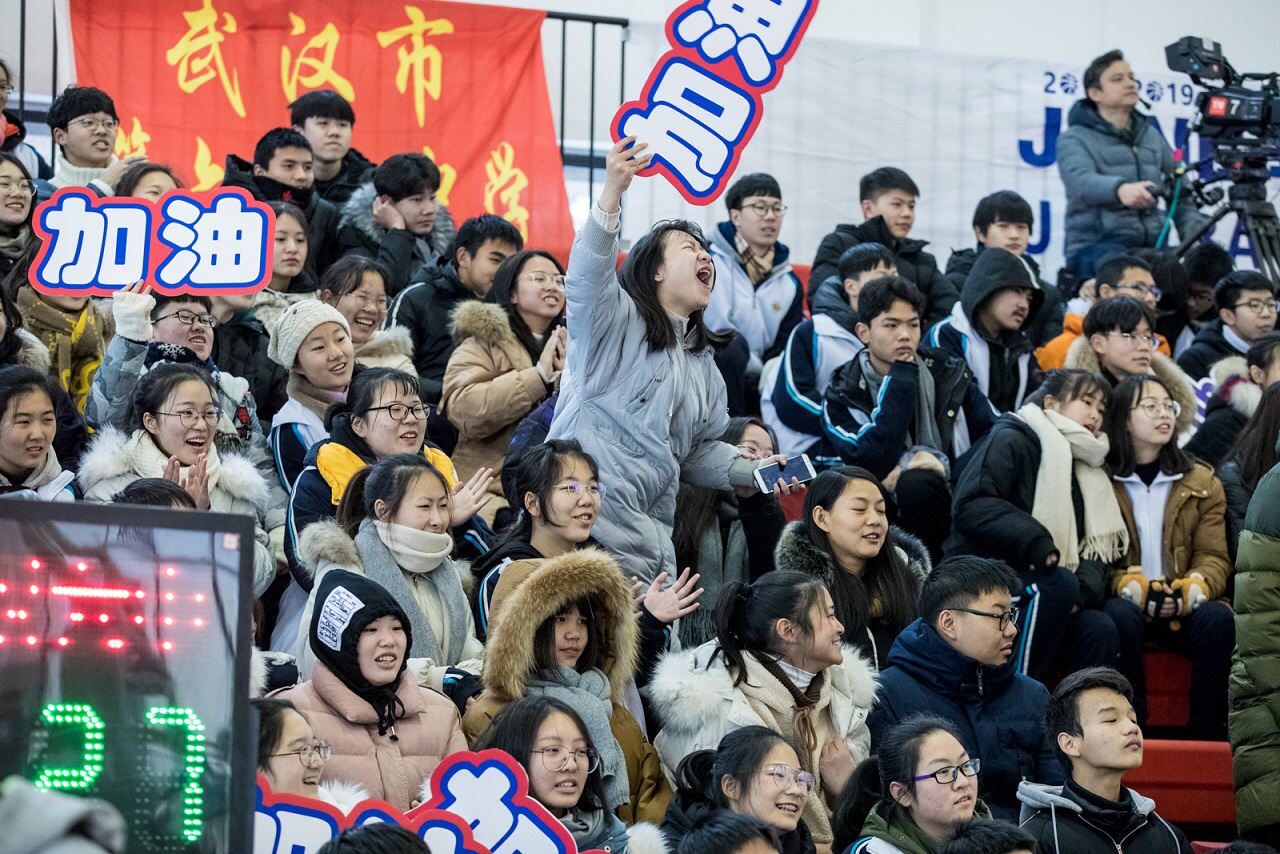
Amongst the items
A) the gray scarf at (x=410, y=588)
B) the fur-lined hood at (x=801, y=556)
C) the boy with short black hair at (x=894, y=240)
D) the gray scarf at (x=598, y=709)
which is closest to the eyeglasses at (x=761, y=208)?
the boy with short black hair at (x=894, y=240)

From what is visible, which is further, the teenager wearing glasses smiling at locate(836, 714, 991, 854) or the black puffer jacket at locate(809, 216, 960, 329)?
the black puffer jacket at locate(809, 216, 960, 329)

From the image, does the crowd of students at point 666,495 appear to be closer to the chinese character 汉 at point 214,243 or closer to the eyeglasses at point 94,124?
the eyeglasses at point 94,124

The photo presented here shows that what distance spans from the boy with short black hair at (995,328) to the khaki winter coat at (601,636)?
294 cm

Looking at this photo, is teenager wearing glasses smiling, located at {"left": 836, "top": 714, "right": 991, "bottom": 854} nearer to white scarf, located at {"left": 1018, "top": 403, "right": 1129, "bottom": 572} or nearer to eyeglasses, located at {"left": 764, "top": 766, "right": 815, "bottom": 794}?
eyeglasses, located at {"left": 764, "top": 766, "right": 815, "bottom": 794}

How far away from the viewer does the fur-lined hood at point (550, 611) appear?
405 cm

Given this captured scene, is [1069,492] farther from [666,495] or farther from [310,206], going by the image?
[310,206]

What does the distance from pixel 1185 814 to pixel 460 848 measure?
3144 millimetres

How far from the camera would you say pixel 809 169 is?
9.16 metres

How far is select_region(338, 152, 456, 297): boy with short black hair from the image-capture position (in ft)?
23.5

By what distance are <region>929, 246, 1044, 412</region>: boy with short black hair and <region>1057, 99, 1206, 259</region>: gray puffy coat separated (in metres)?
2.10

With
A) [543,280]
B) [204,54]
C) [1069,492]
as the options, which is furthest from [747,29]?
[204,54]

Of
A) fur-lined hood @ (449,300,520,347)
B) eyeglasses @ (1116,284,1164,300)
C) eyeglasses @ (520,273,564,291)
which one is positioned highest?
eyeglasses @ (520,273,564,291)

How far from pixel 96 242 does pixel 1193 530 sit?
391cm

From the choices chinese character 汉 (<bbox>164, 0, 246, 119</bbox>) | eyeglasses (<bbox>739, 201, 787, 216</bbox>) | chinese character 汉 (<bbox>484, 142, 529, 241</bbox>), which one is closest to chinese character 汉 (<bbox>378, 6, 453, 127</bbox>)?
chinese character 汉 (<bbox>484, 142, 529, 241</bbox>)
